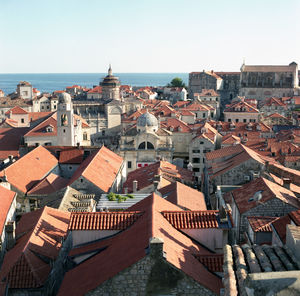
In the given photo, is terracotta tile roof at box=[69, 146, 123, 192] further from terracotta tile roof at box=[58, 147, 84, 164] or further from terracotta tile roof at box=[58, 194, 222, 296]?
terracotta tile roof at box=[58, 194, 222, 296]

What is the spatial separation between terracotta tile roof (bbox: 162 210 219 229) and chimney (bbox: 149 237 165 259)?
197 inches

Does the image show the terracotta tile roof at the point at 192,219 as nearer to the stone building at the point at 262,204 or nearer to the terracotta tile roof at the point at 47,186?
the stone building at the point at 262,204

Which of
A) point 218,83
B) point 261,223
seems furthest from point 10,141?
point 218,83

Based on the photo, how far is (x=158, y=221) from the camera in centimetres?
1548

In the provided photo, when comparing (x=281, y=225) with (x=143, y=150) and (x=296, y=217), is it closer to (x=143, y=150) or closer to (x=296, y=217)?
(x=296, y=217)

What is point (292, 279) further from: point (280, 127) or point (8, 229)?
point (280, 127)

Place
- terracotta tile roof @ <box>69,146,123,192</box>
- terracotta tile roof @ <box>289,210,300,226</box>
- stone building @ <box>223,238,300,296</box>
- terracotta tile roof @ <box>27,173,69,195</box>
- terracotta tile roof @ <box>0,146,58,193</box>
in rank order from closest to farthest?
stone building @ <box>223,238,300,296</box>, terracotta tile roof @ <box>289,210,300,226</box>, terracotta tile roof @ <box>69,146,123,192</box>, terracotta tile roof @ <box>27,173,69,195</box>, terracotta tile roof @ <box>0,146,58,193</box>

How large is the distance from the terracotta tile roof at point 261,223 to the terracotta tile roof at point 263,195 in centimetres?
142

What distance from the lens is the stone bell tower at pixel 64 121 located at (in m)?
48.4

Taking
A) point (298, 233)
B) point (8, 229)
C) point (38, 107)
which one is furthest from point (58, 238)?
point (38, 107)

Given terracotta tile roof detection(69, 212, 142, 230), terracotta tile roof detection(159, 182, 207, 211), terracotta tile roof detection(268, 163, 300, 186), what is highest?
terracotta tile roof detection(69, 212, 142, 230)

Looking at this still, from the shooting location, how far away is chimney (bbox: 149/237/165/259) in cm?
1142

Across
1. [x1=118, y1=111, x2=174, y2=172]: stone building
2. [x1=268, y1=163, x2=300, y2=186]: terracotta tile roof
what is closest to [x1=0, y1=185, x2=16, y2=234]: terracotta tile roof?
[x1=268, y1=163, x2=300, y2=186]: terracotta tile roof

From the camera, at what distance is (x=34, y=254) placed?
18.6m
